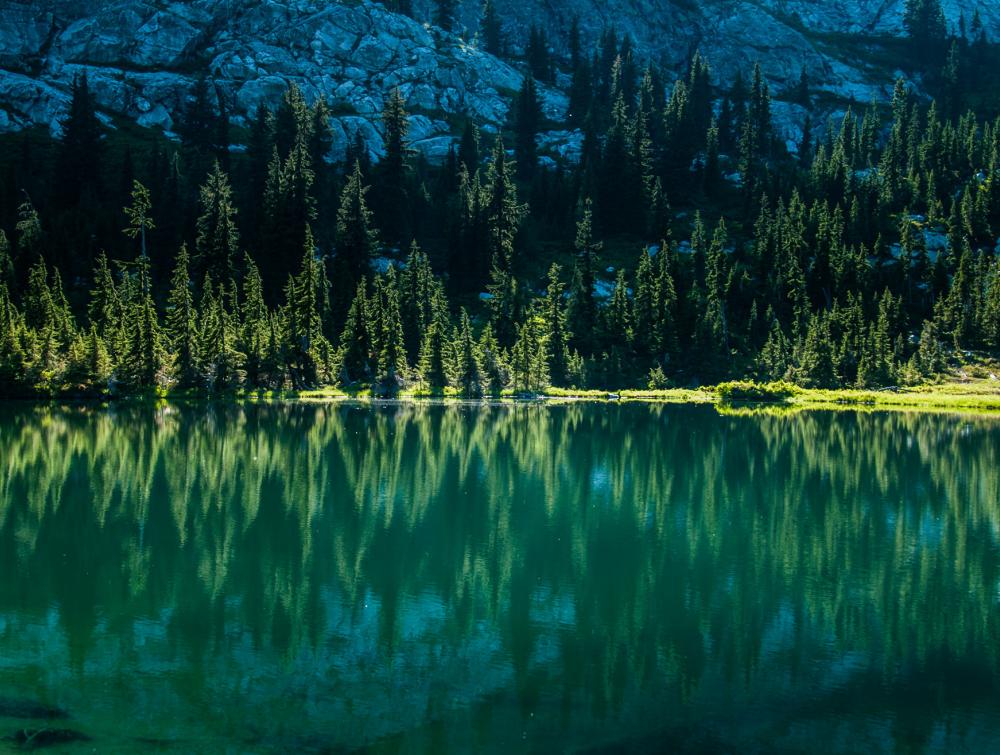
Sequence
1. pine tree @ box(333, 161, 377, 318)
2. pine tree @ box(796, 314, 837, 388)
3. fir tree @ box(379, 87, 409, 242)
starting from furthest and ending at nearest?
fir tree @ box(379, 87, 409, 242) → pine tree @ box(333, 161, 377, 318) → pine tree @ box(796, 314, 837, 388)

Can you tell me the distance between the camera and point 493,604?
20531 millimetres

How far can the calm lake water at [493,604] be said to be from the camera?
1419 centimetres

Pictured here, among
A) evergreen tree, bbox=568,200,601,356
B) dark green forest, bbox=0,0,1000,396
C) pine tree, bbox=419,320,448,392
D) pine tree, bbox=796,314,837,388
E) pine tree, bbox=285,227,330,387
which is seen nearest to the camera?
dark green forest, bbox=0,0,1000,396

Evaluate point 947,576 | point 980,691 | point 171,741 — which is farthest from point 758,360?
point 171,741

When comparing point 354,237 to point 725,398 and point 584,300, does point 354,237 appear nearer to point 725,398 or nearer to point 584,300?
point 584,300

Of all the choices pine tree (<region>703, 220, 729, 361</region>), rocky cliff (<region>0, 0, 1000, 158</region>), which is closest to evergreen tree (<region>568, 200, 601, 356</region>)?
pine tree (<region>703, 220, 729, 361</region>)

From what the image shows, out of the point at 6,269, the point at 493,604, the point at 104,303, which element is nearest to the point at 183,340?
the point at 104,303

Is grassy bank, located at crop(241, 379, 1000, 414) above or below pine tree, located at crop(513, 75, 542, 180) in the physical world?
below

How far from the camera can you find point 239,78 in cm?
18062

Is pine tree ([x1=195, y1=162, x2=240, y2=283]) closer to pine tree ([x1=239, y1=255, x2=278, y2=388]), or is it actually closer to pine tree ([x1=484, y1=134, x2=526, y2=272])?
pine tree ([x1=239, y1=255, x2=278, y2=388])

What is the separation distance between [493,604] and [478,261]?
111947 millimetres

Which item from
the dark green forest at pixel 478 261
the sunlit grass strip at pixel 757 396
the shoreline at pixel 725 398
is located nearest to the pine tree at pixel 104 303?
the dark green forest at pixel 478 261

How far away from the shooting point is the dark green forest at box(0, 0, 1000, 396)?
3834 inches

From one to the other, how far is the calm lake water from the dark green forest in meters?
55.4
